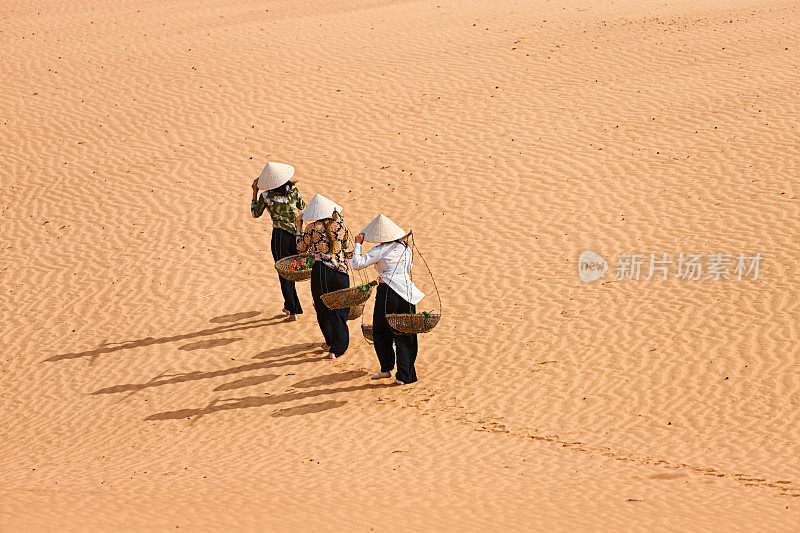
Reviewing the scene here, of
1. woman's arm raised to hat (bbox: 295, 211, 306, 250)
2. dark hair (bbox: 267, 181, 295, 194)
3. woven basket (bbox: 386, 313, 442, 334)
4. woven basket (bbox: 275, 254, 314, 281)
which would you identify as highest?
dark hair (bbox: 267, 181, 295, 194)

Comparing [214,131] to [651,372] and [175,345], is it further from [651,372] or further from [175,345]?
[651,372]

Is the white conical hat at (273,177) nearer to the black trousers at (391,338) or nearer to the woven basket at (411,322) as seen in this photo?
A: the black trousers at (391,338)

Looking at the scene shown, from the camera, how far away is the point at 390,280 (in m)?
9.16

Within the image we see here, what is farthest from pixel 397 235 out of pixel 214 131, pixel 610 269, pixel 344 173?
pixel 214 131

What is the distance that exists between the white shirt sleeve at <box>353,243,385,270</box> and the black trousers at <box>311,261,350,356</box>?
0.99 metres

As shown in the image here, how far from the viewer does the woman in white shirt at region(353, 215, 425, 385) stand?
9.03m

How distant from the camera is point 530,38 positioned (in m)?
22.2

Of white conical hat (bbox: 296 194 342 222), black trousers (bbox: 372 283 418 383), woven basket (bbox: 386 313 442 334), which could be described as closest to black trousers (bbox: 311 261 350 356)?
white conical hat (bbox: 296 194 342 222)

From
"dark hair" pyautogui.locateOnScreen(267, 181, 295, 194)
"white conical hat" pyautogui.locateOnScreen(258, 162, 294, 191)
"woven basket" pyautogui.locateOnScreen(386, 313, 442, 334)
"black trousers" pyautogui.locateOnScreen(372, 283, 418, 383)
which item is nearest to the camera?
"woven basket" pyautogui.locateOnScreen(386, 313, 442, 334)

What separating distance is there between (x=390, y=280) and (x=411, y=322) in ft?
1.65

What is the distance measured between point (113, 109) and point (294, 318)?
10242 mm

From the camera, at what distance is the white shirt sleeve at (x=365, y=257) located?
8.96 m

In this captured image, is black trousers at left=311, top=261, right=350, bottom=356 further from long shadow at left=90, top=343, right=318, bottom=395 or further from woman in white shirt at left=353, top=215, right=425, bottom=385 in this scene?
woman in white shirt at left=353, top=215, right=425, bottom=385

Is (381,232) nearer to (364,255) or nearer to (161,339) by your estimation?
(364,255)
